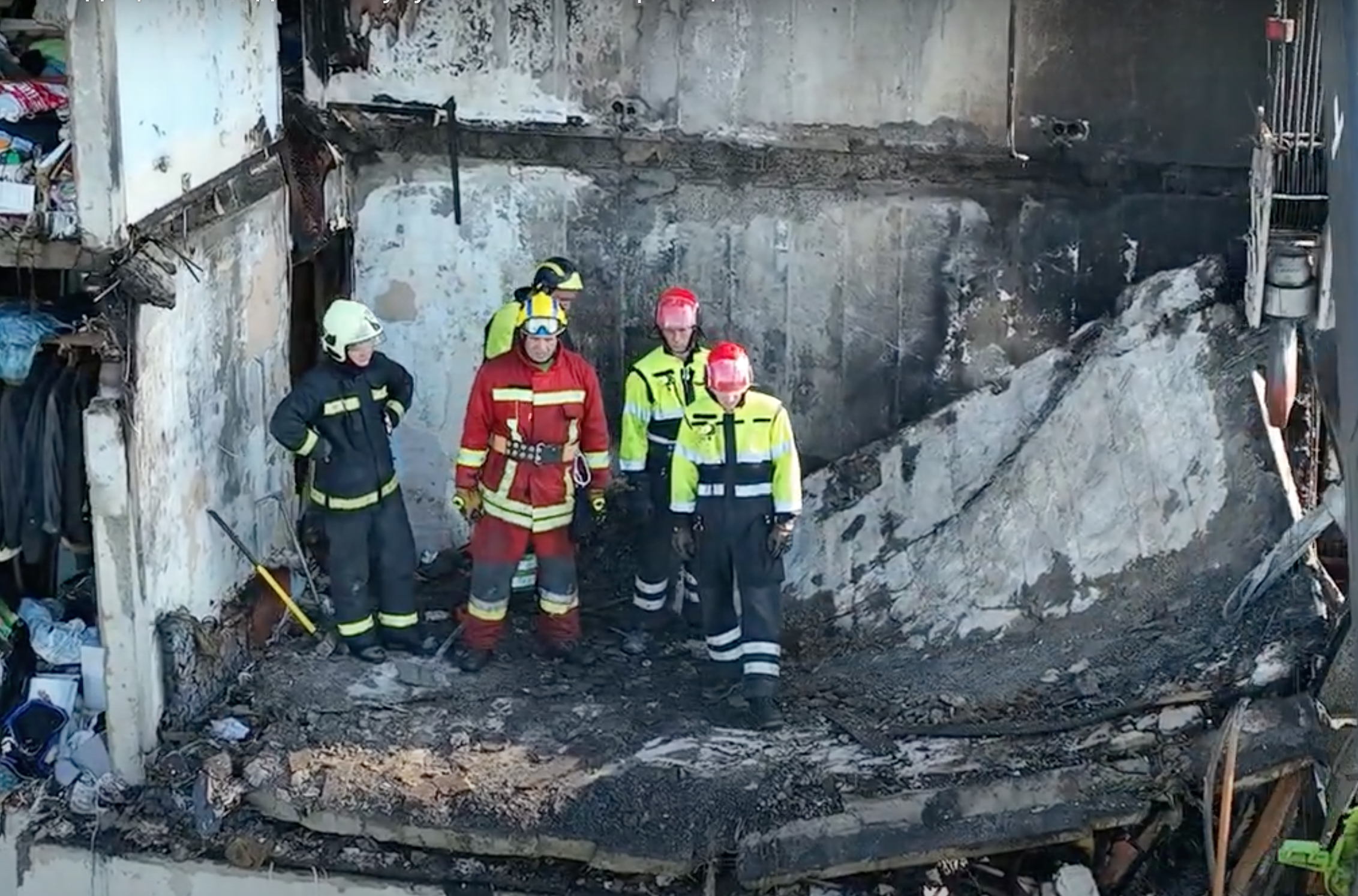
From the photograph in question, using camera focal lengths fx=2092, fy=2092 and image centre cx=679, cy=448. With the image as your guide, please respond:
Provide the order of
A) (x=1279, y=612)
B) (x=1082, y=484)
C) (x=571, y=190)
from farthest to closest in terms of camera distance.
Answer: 1. (x=571, y=190)
2. (x=1082, y=484)
3. (x=1279, y=612)

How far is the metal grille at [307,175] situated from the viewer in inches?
440

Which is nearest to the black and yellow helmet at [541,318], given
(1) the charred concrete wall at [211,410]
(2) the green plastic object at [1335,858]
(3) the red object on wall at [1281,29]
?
(1) the charred concrete wall at [211,410]

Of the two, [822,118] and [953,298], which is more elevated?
[822,118]

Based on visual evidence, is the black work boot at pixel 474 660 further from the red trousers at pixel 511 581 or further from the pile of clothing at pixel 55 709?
the pile of clothing at pixel 55 709

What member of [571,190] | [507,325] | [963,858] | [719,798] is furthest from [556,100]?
[963,858]

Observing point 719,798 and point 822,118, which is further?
point 822,118

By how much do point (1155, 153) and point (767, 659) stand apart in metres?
3.25

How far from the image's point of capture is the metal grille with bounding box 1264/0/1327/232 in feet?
33.0

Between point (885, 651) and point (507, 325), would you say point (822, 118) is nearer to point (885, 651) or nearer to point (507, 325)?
point (507, 325)

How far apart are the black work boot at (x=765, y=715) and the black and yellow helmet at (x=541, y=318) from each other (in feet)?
6.73

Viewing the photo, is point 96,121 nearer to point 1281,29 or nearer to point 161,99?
point 161,99

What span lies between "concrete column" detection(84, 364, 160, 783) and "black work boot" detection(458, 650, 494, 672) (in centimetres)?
163

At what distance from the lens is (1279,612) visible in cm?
966

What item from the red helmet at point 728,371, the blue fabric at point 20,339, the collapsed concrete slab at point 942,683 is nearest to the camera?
the collapsed concrete slab at point 942,683
